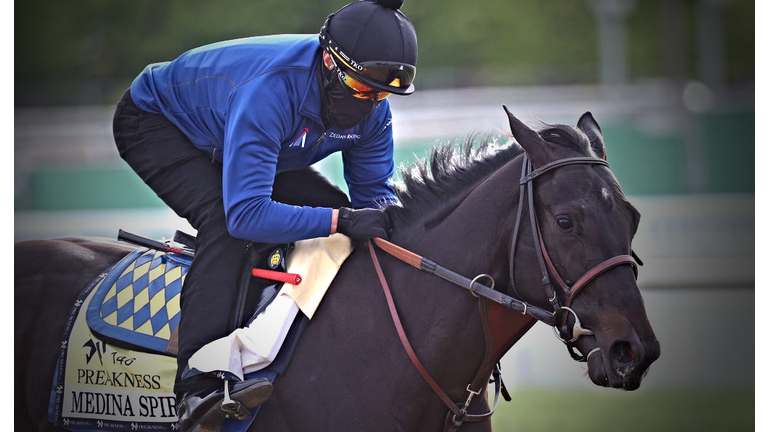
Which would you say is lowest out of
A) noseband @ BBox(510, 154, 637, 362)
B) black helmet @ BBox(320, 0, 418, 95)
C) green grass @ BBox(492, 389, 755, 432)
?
green grass @ BBox(492, 389, 755, 432)

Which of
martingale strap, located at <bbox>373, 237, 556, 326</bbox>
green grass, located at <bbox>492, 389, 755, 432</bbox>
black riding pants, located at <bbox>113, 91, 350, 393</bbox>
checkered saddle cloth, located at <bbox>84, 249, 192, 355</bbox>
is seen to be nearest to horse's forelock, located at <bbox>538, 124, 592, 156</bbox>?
martingale strap, located at <bbox>373, 237, 556, 326</bbox>

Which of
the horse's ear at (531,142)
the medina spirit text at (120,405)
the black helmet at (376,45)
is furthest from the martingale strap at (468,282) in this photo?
the medina spirit text at (120,405)

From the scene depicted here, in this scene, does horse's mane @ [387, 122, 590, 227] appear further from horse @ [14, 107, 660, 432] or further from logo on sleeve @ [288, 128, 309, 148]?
logo on sleeve @ [288, 128, 309, 148]

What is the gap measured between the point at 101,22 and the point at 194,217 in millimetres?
4305

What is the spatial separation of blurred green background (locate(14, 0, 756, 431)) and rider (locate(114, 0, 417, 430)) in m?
0.35

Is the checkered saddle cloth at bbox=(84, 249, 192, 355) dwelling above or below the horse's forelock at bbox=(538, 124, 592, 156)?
below

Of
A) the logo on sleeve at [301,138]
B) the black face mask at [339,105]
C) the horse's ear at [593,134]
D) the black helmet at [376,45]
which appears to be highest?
the black helmet at [376,45]

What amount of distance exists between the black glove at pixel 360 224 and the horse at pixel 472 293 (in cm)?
7

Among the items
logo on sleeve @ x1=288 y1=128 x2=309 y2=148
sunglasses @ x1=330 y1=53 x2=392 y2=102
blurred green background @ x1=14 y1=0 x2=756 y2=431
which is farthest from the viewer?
blurred green background @ x1=14 y1=0 x2=756 y2=431

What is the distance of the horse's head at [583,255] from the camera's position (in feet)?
6.08

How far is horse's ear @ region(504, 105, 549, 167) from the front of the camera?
6.60ft

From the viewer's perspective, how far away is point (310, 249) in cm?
228

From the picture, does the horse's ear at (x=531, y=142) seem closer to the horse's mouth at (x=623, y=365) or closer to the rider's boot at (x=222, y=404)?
the horse's mouth at (x=623, y=365)

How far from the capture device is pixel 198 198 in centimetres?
238
